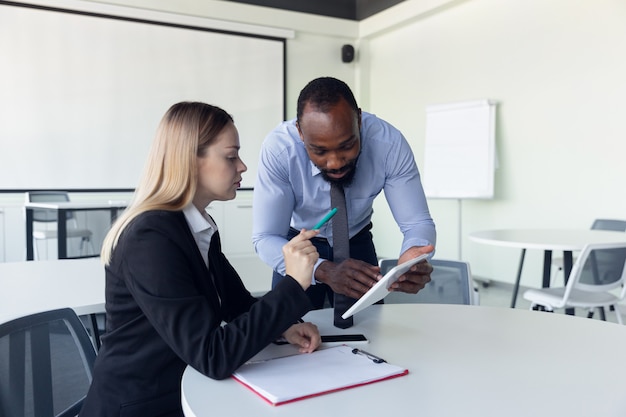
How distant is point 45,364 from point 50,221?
13.4ft

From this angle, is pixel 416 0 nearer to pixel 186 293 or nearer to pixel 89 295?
Answer: pixel 89 295

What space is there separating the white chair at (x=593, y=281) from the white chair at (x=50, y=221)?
11.2 feet

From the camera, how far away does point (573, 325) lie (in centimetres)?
139

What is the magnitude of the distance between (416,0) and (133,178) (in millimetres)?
3741

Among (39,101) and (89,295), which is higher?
(39,101)

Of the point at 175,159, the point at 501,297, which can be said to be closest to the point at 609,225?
the point at 501,297

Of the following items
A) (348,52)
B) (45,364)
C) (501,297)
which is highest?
(348,52)

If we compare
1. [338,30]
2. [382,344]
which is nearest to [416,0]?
[338,30]

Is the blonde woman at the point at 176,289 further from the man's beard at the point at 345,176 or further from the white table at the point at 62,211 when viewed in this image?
the white table at the point at 62,211

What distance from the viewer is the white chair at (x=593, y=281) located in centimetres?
289

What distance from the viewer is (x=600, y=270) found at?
2.99 m

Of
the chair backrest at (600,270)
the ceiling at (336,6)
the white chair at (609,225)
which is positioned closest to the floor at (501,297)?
the white chair at (609,225)

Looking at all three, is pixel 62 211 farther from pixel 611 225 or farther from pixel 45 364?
pixel 611 225

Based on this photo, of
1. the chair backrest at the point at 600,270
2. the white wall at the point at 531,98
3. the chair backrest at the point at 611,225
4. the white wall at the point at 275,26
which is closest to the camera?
the chair backrest at the point at 600,270
